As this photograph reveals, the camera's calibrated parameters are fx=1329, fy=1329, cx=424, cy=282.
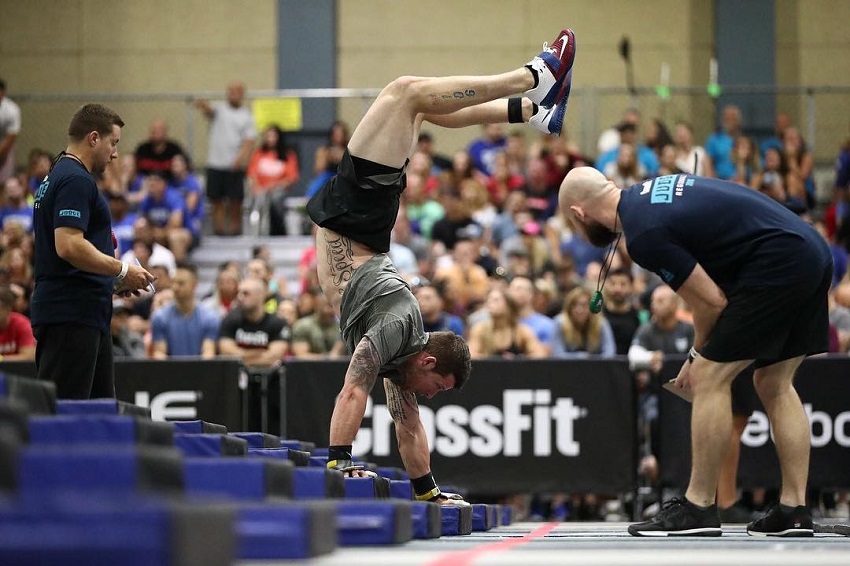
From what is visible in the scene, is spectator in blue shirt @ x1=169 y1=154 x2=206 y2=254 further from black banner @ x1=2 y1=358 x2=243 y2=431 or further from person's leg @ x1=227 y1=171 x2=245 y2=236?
black banner @ x1=2 y1=358 x2=243 y2=431

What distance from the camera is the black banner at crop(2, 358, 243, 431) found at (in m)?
9.57

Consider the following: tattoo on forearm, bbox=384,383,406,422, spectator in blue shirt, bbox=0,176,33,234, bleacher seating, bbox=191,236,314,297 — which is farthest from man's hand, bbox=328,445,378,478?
spectator in blue shirt, bbox=0,176,33,234

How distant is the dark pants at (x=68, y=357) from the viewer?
5.81m

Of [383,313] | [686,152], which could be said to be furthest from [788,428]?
[686,152]

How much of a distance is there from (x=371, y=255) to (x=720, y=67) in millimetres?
12490

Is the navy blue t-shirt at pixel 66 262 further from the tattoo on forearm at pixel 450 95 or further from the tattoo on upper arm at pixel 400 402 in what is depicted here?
the tattoo on forearm at pixel 450 95

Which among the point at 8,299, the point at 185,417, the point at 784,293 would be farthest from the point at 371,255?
the point at 8,299

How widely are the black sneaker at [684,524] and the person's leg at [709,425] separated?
4 centimetres

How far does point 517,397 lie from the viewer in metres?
9.57

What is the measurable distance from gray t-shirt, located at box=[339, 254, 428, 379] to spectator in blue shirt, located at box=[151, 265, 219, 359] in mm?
5014

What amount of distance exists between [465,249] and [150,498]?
10.3 metres

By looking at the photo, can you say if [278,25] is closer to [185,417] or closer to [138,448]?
[185,417]

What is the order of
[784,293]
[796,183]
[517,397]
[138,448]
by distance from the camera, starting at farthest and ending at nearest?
[796,183]
[517,397]
[784,293]
[138,448]

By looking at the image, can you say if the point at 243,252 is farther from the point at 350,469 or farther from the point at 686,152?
the point at 350,469
